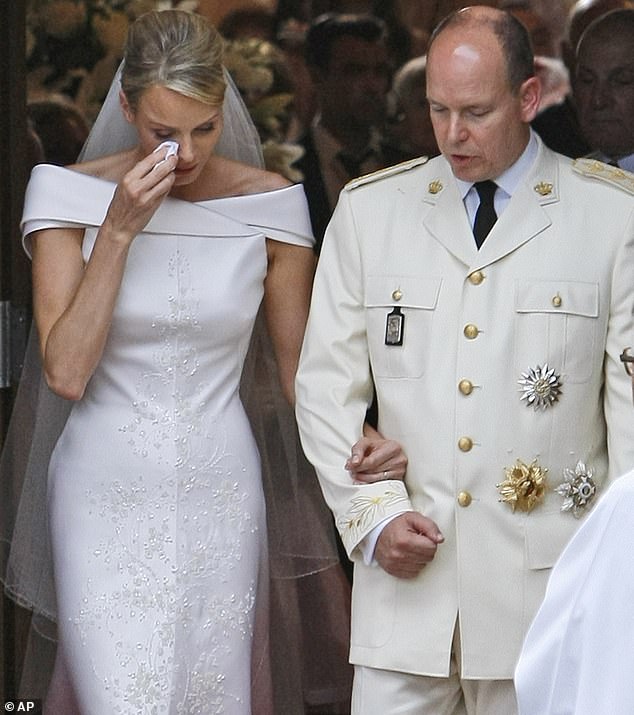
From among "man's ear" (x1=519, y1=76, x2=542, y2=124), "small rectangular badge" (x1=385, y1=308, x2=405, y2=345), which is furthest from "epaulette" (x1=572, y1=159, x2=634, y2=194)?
"small rectangular badge" (x1=385, y1=308, x2=405, y2=345)

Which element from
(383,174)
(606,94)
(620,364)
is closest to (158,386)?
(383,174)

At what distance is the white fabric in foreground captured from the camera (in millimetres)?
2416

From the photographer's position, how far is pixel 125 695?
4.15 meters

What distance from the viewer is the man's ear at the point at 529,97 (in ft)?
12.8

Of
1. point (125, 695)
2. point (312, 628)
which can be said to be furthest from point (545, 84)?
point (125, 695)

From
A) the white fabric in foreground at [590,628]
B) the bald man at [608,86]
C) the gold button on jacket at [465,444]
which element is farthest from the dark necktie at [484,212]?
the white fabric in foreground at [590,628]

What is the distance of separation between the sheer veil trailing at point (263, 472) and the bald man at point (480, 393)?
577 millimetres

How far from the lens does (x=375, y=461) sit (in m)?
3.91

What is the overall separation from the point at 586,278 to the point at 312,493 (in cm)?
109

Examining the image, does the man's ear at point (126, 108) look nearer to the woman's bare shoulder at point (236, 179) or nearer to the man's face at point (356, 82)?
the woman's bare shoulder at point (236, 179)

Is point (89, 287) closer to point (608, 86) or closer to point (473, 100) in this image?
point (473, 100)

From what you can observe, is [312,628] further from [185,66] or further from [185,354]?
[185,66]

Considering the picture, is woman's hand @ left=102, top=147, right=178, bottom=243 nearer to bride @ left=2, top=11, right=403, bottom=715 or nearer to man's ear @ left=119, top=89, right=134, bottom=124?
bride @ left=2, top=11, right=403, bottom=715

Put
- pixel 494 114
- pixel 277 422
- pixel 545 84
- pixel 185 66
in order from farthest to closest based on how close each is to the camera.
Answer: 1. pixel 545 84
2. pixel 277 422
3. pixel 185 66
4. pixel 494 114
